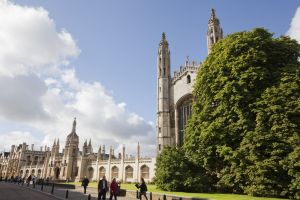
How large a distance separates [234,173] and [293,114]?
5.54m

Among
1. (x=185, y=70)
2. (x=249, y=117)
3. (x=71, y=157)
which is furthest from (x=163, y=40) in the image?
(x=71, y=157)

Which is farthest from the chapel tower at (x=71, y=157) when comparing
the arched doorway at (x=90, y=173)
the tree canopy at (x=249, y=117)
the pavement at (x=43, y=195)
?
the tree canopy at (x=249, y=117)

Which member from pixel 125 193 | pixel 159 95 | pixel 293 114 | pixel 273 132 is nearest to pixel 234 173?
pixel 273 132

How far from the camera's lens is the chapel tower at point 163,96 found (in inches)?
1495

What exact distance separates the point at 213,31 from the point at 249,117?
21.3m

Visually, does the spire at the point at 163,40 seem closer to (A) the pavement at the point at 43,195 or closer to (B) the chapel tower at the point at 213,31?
(B) the chapel tower at the point at 213,31

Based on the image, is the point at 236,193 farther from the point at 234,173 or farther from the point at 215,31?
the point at 215,31

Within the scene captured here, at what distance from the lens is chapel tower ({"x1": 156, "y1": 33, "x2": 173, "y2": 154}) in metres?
38.0

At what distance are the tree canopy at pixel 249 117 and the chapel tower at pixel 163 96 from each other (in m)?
14.5

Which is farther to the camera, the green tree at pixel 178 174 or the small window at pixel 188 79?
the small window at pixel 188 79

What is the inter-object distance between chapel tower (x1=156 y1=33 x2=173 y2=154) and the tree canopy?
14.5 metres

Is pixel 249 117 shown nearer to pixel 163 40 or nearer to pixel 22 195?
pixel 22 195

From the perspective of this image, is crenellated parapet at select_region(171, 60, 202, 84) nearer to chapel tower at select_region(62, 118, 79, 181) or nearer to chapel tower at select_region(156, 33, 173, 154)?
chapel tower at select_region(156, 33, 173, 154)

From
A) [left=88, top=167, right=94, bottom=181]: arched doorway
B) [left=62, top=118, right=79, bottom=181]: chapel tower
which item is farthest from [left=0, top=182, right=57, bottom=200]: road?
[left=62, top=118, right=79, bottom=181]: chapel tower
